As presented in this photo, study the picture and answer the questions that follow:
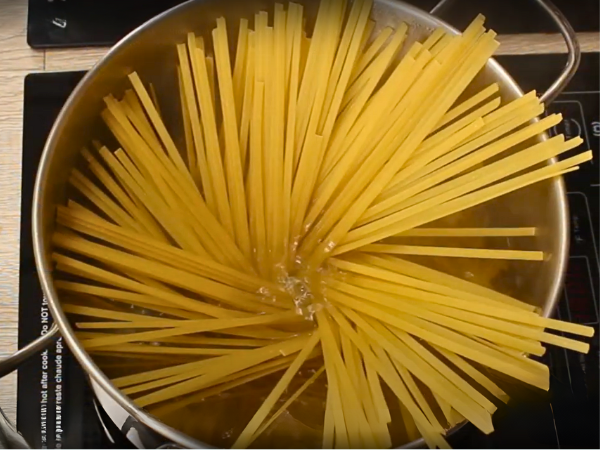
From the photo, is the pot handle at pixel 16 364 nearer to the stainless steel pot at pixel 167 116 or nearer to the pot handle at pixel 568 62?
the stainless steel pot at pixel 167 116

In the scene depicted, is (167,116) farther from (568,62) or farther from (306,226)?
(568,62)

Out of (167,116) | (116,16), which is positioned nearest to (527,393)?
(167,116)

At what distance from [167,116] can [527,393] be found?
38 cm

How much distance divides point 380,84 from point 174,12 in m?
0.19

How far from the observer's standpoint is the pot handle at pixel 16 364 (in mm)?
484

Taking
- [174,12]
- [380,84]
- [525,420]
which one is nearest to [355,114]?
[380,84]

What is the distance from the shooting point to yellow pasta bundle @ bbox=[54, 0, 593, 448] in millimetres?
516

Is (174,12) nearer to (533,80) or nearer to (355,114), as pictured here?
(355,114)

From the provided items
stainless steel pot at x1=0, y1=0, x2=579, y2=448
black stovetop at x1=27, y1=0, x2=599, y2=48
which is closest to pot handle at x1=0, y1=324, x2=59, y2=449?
stainless steel pot at x1=0, y1=0, x2=579, y2=448

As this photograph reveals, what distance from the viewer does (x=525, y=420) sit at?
57cm

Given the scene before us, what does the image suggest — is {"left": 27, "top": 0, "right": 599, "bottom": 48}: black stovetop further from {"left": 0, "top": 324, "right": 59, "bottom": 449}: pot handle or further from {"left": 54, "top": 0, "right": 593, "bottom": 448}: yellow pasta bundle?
{"left": 0, "top": 324, "right": 59, "bottom": 449}: pot handle

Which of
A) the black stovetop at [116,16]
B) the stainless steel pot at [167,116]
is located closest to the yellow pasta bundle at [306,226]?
the stainless steel pot at [167,116]

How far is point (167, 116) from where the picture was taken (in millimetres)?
614

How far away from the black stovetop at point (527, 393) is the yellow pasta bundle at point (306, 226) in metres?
0.07
